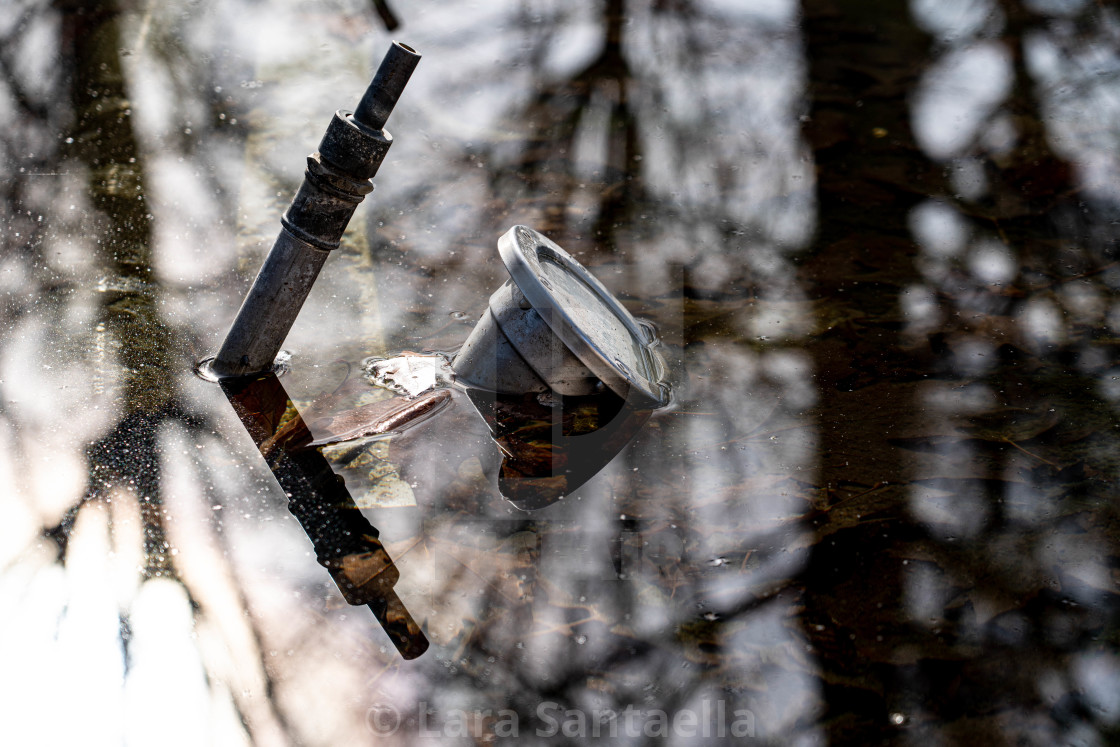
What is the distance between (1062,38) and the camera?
734cm

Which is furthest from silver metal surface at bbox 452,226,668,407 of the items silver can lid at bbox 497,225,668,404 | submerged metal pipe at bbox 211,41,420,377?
submerged metal pipe at bbox 211,41,420,377

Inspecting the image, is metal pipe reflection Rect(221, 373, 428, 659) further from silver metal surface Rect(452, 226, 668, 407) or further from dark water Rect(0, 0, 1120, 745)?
silver metal surface Rect(452, 226, 668, 407)

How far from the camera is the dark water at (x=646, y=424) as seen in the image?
8.38 feet

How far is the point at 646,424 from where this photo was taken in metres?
3.71

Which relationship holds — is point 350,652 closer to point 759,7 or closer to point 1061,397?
point 1061,397

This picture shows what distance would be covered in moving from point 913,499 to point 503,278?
2.60m

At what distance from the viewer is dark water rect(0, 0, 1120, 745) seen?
101 inches

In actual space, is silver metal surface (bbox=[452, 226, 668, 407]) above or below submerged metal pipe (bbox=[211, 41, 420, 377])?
below

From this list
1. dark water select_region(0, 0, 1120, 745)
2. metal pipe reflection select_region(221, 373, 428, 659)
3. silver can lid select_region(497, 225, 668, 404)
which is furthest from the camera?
silver can lid select_region(497, 225, 668, 404)

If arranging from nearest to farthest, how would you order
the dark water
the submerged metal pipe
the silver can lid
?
the dark water, the submerged metal pipe, the silver can lid

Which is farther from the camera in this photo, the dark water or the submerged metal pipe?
the submerged metal pipe

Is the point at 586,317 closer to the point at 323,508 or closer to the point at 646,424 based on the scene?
the point at 646,424

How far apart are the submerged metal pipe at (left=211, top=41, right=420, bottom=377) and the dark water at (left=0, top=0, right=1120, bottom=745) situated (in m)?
0.26

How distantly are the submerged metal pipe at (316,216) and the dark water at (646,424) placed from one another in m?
0.26
